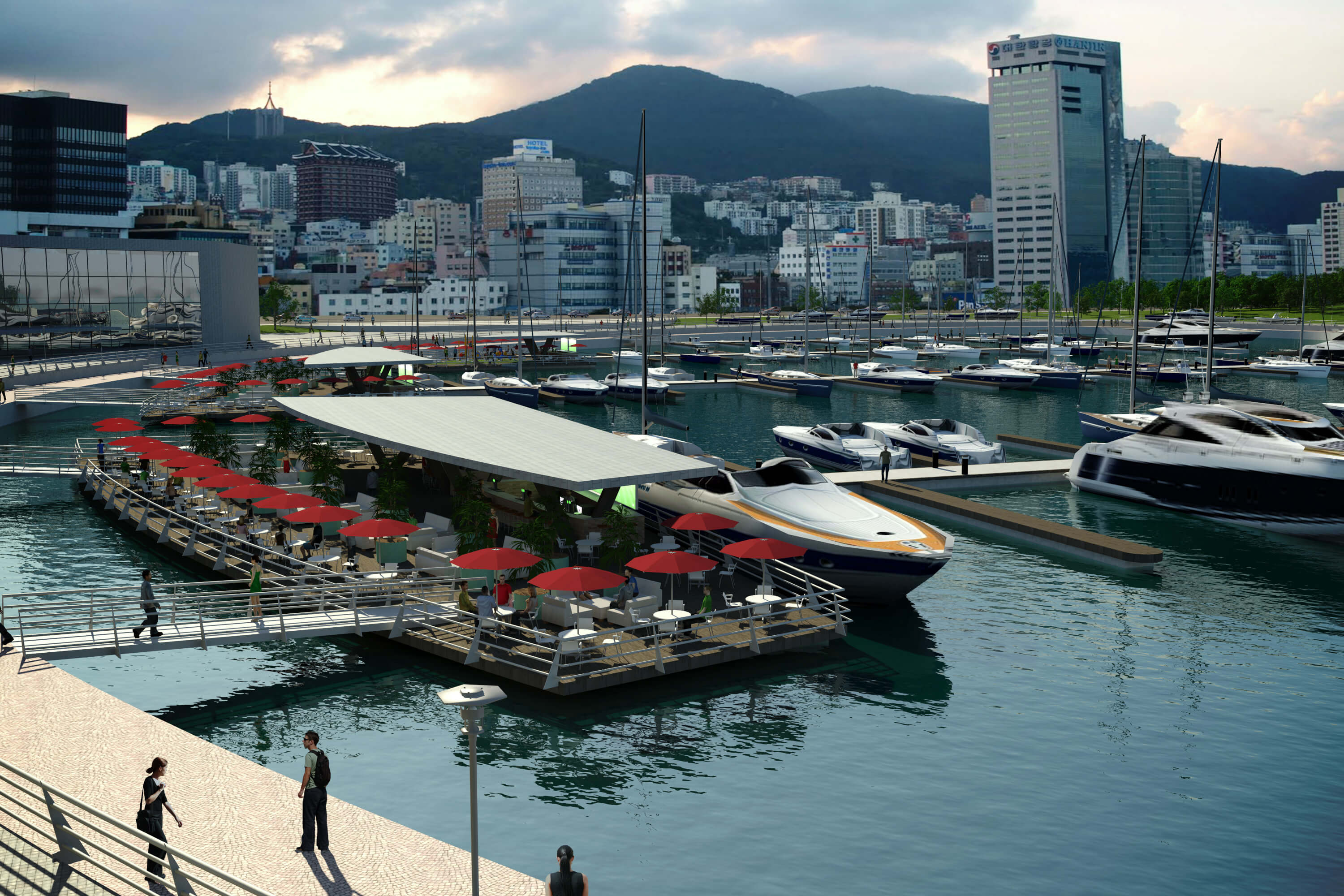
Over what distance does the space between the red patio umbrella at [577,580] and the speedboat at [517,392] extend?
216ft

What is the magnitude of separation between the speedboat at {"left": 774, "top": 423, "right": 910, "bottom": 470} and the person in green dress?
3276 cm

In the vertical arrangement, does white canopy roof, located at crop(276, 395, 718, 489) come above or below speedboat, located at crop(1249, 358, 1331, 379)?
below

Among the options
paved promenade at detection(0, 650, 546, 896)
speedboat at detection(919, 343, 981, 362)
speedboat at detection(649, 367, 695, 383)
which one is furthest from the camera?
speedboat at detection(919, 343, 981, 362)

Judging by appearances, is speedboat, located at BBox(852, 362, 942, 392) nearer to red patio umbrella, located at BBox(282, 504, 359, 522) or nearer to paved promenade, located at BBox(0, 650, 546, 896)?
red patio umbrella, located at BBox(282, 504, 359, 522)

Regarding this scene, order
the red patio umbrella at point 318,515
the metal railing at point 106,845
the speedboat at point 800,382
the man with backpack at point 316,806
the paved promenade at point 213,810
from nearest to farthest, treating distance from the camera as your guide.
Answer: the metal railing at point 106,845
the paved promenade at point 213,810
the man with backpack at point 316,806
the red patio umbrella at point 318,515
the speedboat at point 800,382

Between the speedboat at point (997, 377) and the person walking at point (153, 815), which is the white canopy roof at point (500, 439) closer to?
the person walking at point (153, 815)

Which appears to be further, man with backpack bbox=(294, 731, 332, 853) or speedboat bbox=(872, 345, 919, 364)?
speedboat bbox=(872, 345, 919, 364)

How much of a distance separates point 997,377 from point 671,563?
87090 millimetres

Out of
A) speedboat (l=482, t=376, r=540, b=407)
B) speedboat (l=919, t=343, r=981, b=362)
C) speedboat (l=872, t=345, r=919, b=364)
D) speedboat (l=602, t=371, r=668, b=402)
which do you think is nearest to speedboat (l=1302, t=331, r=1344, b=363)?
speedboat (l=919, t=343, r=981, b=362)

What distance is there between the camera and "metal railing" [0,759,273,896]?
46.0 feet

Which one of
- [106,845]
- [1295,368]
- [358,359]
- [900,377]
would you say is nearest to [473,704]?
[106,845]

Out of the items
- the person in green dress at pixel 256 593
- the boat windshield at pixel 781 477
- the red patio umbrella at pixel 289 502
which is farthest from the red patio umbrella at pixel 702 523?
the red patio umbrella at pixel 289 502

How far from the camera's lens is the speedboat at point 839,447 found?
5678cm

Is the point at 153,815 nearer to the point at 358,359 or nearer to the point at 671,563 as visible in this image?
the point at 671,563
